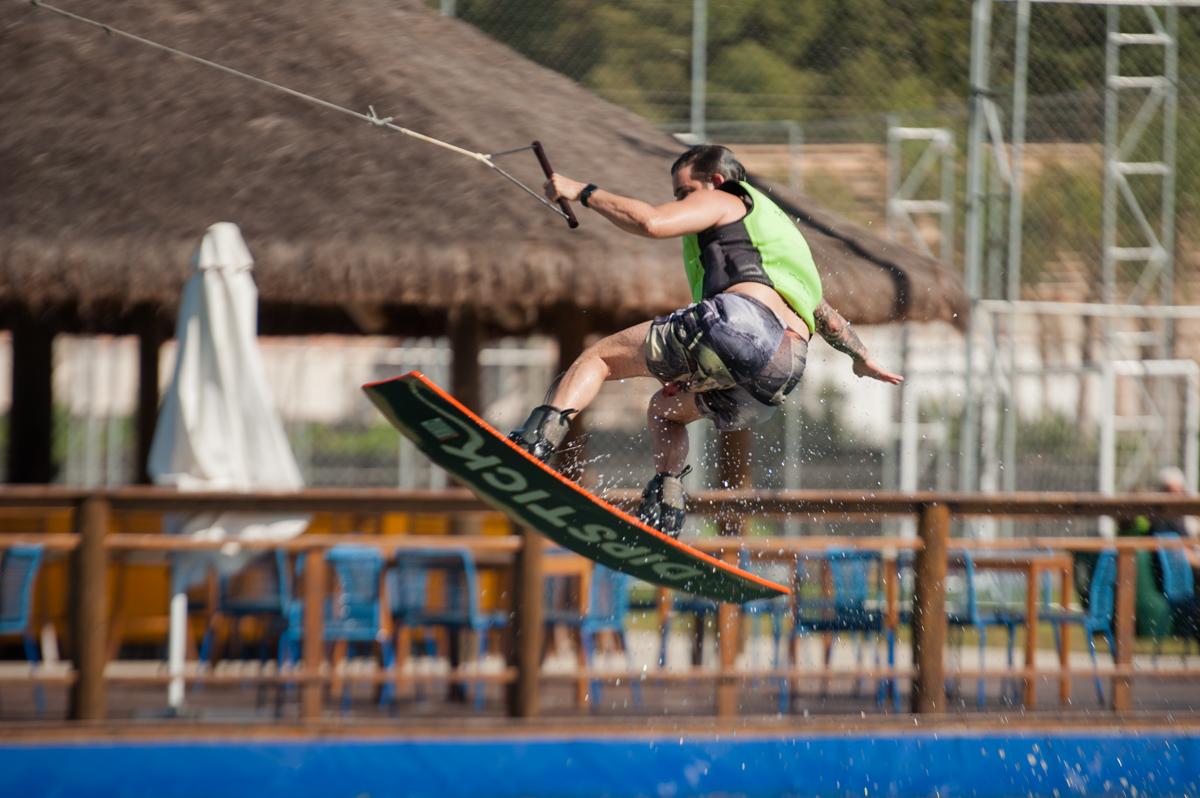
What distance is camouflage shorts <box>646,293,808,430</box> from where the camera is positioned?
144 inches

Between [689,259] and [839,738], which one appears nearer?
[689,259]

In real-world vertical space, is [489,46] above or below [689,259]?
above

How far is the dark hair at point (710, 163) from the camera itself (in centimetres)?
383

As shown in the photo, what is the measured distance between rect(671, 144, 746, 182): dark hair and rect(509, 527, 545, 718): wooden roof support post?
1995 millimetres

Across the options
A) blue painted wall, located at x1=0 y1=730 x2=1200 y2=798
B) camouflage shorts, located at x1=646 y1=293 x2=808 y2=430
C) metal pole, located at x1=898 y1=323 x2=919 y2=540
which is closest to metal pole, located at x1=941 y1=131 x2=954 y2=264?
metal pole, located at x1=898 y1=323 x2=919 y2=540

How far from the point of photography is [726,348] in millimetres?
3643

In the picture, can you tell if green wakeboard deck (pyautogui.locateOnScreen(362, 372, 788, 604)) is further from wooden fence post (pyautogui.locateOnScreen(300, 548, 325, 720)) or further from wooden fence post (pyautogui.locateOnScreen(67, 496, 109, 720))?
wooden fence post (pyautogui.locateOnScreen(67, 496, 109, 720))

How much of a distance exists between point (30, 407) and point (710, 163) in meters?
6.18

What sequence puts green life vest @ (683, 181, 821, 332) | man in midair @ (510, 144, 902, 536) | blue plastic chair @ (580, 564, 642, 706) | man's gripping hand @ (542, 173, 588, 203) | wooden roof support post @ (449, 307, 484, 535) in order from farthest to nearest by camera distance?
wooden roof support post @ (449, 307, 484, 535), blue plastic chair @ (580, 564, 642, 706), green life vest @ (683, 181, 821, 332), man in midair @ (510, 144, 902, 536), man's gripping hand @ (542, 173, 588, 203)

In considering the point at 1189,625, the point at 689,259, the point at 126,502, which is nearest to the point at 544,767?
the point at 126,502

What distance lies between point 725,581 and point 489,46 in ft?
20.8

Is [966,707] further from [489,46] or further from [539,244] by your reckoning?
[489,46]

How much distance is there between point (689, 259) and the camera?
392cm

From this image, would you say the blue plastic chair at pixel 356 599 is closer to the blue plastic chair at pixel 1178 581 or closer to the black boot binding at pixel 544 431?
the black boot binding at pixel 544 431
